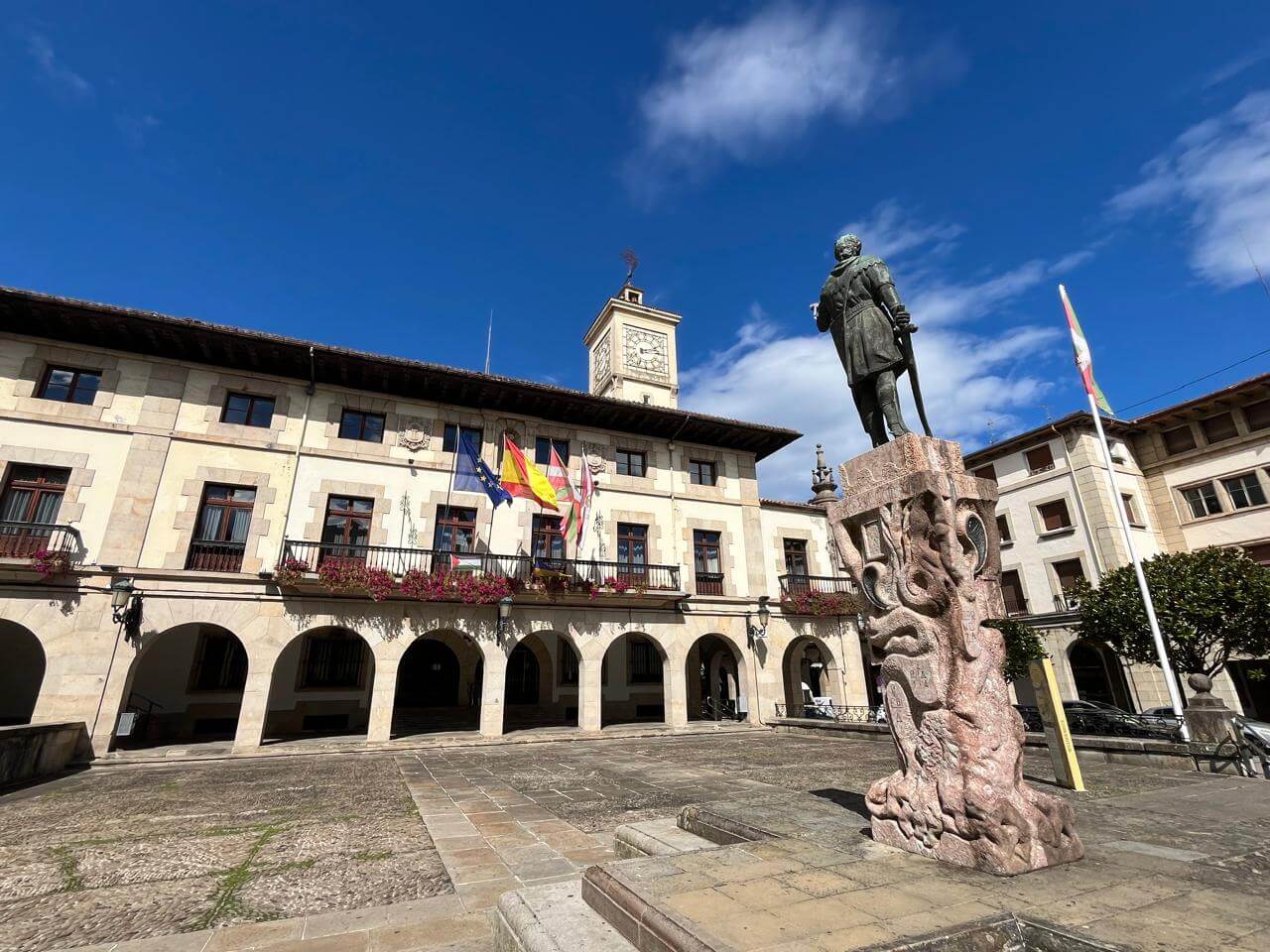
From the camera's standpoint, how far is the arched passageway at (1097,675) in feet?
69.4

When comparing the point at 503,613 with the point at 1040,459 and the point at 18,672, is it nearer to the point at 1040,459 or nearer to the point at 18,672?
the point at 18,672

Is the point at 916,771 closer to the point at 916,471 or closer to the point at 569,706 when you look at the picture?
the point at 916,471

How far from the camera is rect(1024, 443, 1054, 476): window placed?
2407cm

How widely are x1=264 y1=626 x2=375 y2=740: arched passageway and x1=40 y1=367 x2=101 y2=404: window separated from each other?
8.02 meters

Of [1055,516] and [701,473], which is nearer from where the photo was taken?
[701,473]

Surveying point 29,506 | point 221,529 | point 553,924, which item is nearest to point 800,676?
point 221,529

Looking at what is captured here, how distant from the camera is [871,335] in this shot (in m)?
5.84

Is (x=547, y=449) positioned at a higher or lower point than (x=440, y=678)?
higher

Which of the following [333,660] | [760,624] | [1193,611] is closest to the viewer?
[1193,611]

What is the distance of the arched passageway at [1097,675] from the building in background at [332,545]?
9.61 meters

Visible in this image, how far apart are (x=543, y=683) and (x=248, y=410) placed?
1253 cm

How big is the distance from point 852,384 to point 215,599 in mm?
14965

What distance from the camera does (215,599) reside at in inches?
540

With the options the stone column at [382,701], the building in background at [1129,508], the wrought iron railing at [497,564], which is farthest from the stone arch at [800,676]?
the stone column at [382,701]
